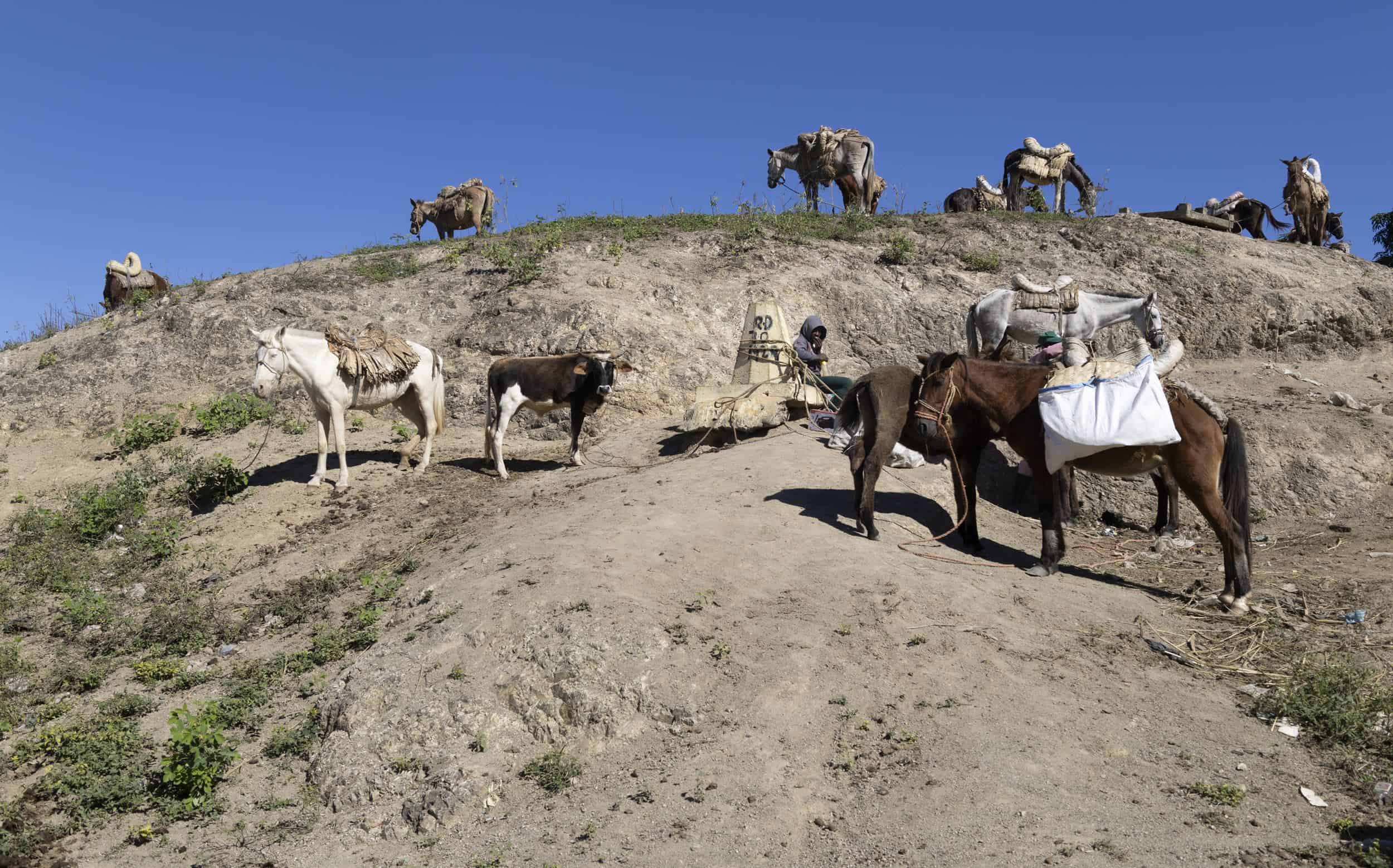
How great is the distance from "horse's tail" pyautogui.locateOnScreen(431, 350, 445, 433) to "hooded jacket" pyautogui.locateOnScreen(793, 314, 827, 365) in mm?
4644

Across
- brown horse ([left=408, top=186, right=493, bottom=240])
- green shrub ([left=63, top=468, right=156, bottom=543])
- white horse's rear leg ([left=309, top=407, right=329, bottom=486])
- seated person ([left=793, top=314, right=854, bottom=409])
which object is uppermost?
brown horse ([left=408, top=186, right=493, bottom=240])

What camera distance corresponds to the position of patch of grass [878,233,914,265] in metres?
17.5

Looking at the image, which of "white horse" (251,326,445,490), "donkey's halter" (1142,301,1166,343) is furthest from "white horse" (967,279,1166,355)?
"white horse" (251,326,445,490)

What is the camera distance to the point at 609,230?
18.0 metres

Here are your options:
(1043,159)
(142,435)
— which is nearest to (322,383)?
(142,435)

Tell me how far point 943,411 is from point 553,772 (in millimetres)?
4615

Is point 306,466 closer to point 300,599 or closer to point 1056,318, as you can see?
point 300,599

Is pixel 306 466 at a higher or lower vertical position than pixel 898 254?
lower

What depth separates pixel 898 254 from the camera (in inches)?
688

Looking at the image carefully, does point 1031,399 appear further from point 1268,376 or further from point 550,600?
point 1268,376

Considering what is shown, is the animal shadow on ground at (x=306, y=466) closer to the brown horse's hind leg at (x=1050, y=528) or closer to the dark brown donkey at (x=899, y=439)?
the dark brown donkey at (x=899, y=439)

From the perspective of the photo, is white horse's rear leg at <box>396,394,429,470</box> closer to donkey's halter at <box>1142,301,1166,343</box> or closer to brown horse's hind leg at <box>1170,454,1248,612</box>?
donkey's halter at <box>1142,301,1166,343</box>

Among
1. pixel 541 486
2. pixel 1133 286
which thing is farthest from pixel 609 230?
pixel 1133 286

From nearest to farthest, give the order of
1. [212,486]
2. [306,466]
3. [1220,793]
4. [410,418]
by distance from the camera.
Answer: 1. [1220,793]
2. [212,486]
3. [306,466]
4. [410,418]
